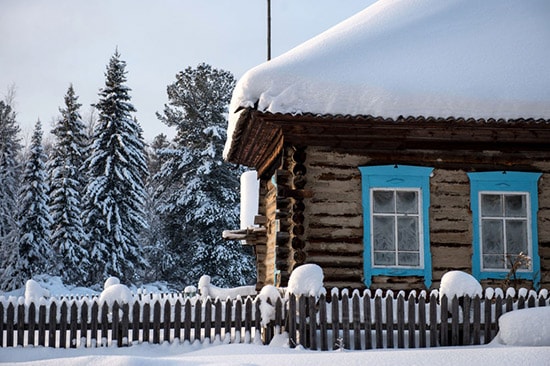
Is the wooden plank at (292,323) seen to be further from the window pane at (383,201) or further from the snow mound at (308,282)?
the window pane at (383,201)

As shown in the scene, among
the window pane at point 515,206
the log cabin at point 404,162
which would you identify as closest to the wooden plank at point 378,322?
the log cabin at point 404,162

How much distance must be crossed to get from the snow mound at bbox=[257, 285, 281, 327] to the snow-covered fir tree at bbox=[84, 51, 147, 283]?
24649 millimetres

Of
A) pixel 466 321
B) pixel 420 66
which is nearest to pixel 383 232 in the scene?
pixel 466 321

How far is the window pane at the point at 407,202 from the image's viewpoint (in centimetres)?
1300

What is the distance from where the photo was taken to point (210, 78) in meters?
39.2

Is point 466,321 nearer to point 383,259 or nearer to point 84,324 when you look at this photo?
point 383,259

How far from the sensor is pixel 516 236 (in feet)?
43.4

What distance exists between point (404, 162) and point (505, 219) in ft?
7.75

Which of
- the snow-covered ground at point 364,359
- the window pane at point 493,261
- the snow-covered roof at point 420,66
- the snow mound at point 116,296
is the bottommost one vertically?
the snow-covered ground at point 364,359

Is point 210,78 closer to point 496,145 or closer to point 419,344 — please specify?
point 496,145

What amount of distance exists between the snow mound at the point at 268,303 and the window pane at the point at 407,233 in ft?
10.9

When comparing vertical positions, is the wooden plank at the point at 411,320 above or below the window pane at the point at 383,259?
below

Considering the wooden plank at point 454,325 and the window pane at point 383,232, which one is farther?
the window pane at point 383,232

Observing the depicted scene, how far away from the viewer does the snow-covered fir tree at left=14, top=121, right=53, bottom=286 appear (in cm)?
3531
